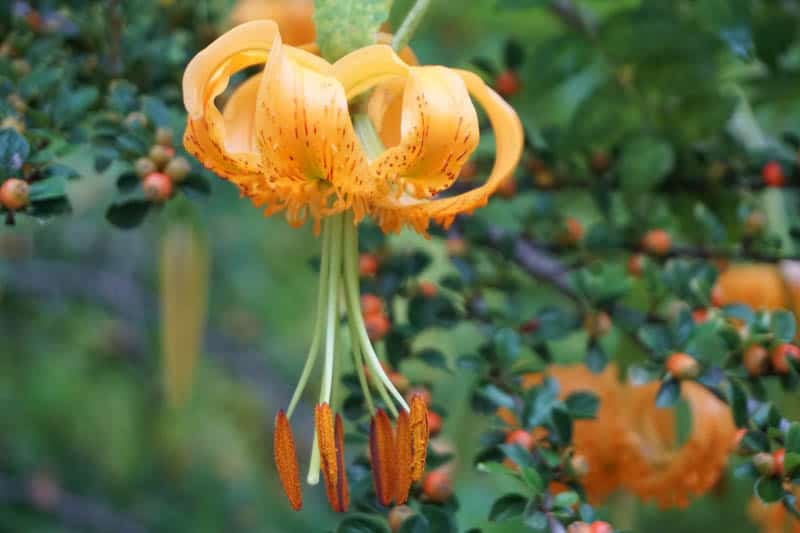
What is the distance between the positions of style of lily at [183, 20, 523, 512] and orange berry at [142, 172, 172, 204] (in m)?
0.08

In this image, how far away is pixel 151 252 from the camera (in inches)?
99.9

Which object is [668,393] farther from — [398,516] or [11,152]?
[11,152]

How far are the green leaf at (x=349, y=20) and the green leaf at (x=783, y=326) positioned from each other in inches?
16.5

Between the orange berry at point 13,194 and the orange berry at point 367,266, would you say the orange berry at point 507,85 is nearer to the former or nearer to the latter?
the orange berry at point 367,266

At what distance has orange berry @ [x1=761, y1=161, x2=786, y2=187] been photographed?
1.06 metres

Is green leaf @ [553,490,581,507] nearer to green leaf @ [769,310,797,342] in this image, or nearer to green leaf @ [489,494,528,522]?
green leaf @ [489,494,528,522]

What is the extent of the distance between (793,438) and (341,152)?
1.30ft

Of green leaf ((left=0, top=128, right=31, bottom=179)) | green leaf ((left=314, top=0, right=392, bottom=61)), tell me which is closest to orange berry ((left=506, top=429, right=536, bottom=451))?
green leaf ((left=314, top=0, right=392, bottom=61))

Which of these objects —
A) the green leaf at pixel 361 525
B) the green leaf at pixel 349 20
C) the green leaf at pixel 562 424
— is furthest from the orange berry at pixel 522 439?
the green leaf at pixel 349 20

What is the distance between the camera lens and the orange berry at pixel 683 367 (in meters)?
0.85

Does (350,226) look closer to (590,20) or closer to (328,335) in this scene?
(328,335)

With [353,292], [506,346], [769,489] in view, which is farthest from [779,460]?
[353,292]

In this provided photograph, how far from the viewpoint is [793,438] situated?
764 millimetres

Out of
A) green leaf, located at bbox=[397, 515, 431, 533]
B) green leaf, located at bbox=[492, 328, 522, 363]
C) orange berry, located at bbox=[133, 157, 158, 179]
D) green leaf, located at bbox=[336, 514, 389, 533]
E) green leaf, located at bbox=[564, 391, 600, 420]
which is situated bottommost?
green leaf, located at bbox=[564, 391, 600, 420]
